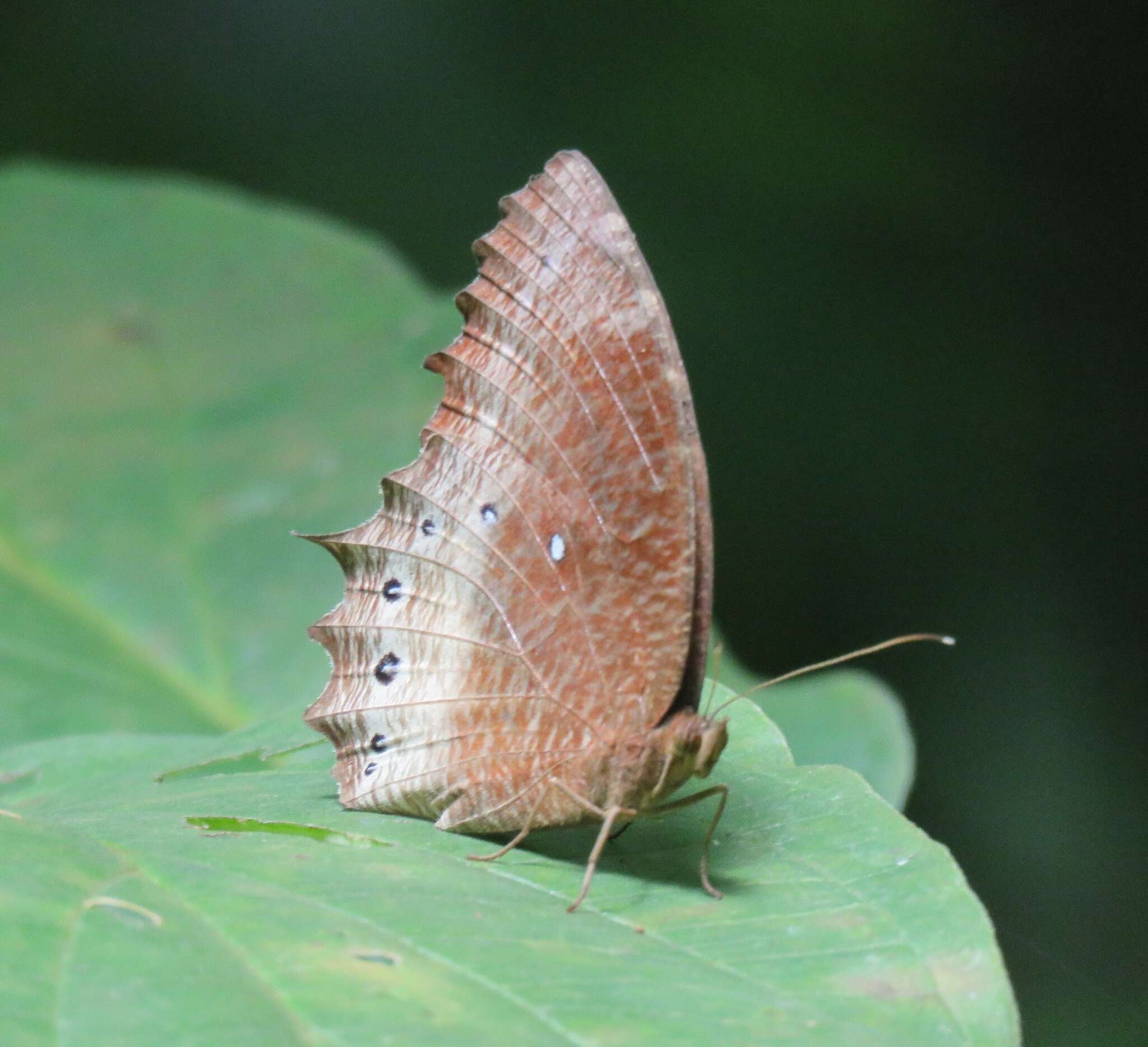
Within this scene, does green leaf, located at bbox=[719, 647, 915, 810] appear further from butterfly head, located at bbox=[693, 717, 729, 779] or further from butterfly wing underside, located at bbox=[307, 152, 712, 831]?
butterfly head, located at bbox=[693, 717, 729, 779]

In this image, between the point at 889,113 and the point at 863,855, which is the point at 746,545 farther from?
the point at 863,855

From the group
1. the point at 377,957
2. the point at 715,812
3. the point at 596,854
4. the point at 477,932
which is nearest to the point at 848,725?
the point at 715,812

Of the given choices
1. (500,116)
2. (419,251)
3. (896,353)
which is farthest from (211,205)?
(896,353)

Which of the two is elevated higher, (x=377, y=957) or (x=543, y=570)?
(x=543, y=570)

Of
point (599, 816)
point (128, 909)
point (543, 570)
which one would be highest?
point (543, 570)

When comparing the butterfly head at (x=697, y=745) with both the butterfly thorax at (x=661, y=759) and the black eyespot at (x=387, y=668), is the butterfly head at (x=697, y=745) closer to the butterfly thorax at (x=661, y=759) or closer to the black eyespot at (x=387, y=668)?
the butterfly thorax at (x=661, y=759)

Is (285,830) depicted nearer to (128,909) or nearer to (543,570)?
(128,909)

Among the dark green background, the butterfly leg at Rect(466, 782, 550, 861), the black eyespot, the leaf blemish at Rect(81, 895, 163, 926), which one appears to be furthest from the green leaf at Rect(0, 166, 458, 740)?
the leaf blemish at Rect(81, 895, 163, 926)
